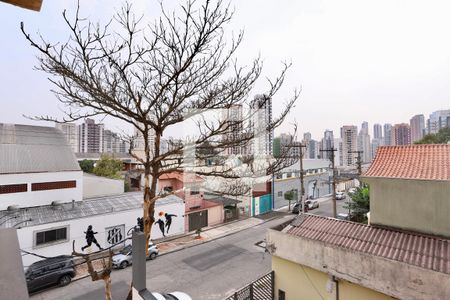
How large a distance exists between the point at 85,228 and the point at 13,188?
3.90 metres

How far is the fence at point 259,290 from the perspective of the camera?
27.9ft

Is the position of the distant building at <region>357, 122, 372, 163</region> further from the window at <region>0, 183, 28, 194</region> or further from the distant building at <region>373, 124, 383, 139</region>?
the window at <region>0, 183, 28, 194</region>

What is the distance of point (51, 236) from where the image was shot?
1163 centimetres

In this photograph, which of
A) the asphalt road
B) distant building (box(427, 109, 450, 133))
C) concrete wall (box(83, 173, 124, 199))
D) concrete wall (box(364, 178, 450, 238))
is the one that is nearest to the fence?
the asphalt road

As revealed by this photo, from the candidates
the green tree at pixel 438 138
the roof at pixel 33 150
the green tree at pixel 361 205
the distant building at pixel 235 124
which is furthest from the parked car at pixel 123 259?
the green tree at pixel 438 138

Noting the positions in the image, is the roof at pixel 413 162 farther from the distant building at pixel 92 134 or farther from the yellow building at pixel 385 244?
the distant building at pixel 92 134

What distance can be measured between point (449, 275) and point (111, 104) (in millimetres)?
7746

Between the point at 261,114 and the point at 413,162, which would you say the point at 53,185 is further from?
the point at 413,162

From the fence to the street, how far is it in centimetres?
139

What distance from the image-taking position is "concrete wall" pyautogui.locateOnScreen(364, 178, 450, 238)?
6773 mm

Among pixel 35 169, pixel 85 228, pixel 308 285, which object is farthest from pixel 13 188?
pixel 308 285

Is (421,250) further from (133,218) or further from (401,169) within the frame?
(133,218)

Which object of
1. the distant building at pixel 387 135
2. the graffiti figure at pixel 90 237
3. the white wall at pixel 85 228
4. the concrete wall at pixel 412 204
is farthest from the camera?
the distant building at pixel 387 135

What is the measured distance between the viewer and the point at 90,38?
4.16 metres
